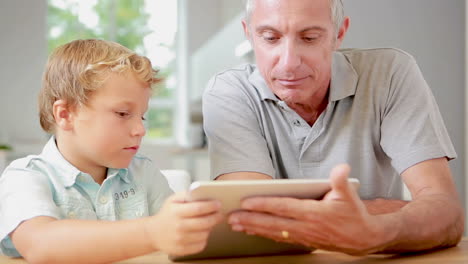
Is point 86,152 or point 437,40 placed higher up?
point 437,40

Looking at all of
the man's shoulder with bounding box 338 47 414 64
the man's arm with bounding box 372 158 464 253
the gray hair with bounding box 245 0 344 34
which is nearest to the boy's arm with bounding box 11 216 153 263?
the man's arm with bounding box 372 158 464 253

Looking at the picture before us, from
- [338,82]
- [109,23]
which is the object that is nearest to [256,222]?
[338,82]

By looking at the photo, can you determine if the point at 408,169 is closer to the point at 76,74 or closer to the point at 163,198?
the point at 163,198

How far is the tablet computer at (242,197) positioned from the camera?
32.2 inches

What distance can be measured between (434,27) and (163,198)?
1.83m

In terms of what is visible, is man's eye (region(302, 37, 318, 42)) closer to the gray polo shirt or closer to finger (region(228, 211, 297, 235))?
the gray polo shirt

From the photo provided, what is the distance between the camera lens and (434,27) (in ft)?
8.84

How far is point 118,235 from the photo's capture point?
2.91ft

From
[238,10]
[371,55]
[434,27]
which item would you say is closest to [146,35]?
[238,10]

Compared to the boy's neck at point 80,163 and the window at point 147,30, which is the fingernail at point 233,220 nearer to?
the boy's neck at point 80,163

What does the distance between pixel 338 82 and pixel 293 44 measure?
7.4 inches

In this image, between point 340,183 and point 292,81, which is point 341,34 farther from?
point 340,183

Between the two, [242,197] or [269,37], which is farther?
[269,37]

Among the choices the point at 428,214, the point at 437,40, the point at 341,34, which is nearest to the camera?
the point at 428,214
